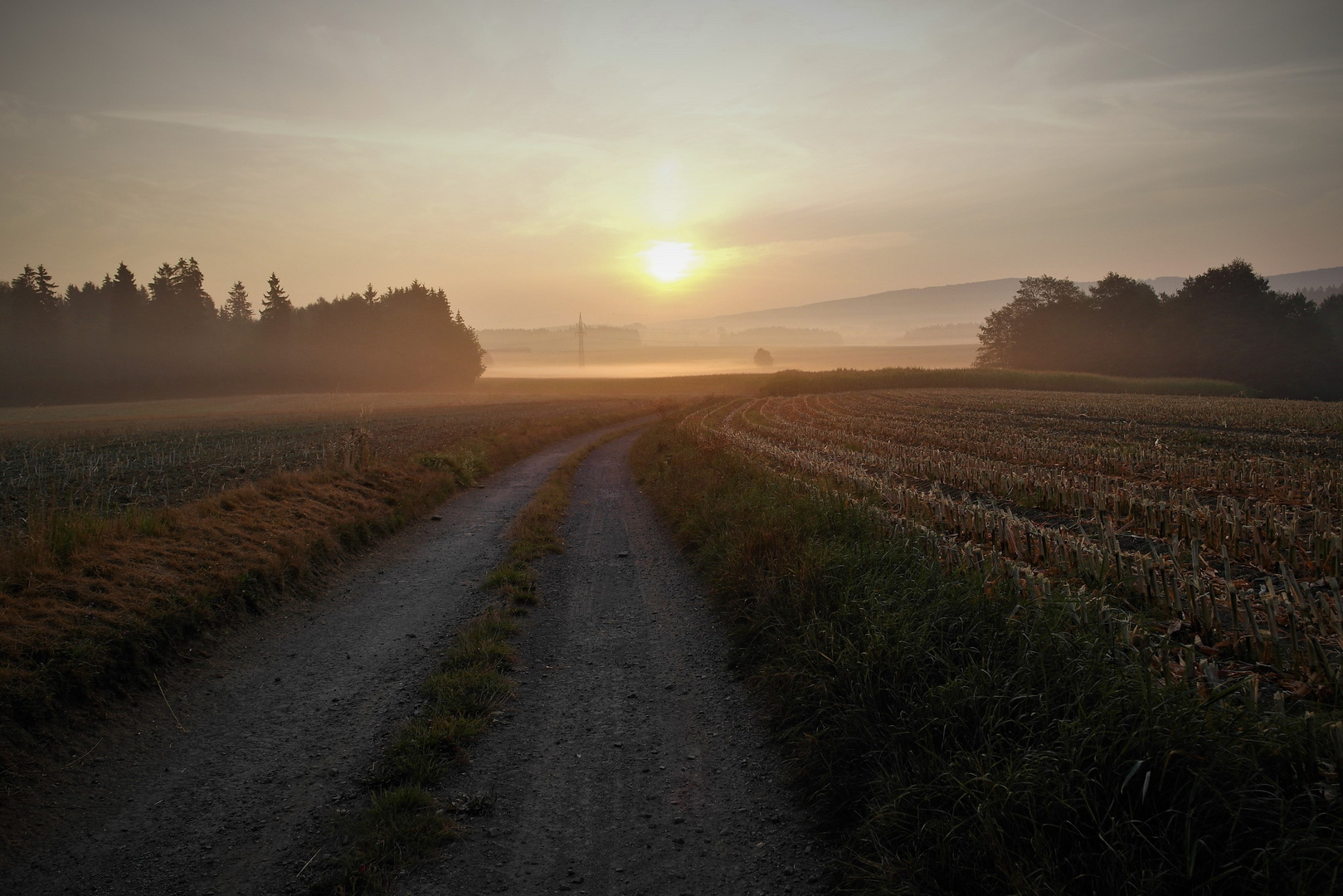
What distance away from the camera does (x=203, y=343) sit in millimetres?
71625

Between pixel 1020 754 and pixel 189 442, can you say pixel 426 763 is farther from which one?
pixel 189 442

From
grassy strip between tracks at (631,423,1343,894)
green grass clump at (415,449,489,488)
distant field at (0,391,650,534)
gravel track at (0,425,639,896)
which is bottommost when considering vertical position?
gravel track at (0,425,639,896)

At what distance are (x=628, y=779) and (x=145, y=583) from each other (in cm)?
610

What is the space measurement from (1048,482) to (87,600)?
1339 cm

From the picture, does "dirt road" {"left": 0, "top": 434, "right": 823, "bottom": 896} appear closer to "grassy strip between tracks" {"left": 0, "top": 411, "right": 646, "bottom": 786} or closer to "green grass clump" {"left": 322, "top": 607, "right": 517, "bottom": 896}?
"green grass clump" {"left": 322, "top": 607, "right": 517, "bottom": 896}

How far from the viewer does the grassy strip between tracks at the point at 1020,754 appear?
2865 millimetres

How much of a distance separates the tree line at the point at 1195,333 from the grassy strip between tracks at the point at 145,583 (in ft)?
255

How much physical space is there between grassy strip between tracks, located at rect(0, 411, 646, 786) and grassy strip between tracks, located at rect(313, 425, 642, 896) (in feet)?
8.36

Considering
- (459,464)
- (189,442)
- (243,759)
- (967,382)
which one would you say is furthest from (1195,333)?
(243,759)

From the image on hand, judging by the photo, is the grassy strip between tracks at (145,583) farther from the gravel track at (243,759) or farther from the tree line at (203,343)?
the tree line at (203,343)

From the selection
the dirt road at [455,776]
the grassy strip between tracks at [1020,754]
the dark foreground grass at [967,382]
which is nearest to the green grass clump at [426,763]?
the dirt road at [455,776]

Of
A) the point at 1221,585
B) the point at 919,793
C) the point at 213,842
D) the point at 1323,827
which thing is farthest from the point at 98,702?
the point at 1221,585

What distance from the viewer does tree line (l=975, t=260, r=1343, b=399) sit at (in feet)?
200

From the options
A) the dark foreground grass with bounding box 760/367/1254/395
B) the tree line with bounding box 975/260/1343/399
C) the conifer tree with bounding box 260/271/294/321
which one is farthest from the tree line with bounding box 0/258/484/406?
the tree line with bounding box 975/260/1343/399
